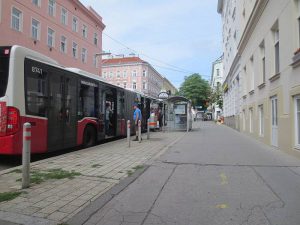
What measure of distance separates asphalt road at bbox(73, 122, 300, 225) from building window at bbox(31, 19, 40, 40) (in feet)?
78.6

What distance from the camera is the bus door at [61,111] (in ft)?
32.0

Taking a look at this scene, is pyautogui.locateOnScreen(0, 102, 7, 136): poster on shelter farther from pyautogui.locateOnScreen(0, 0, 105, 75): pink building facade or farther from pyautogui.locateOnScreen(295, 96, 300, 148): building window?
pyautogui.locateOnScreen(0, 0, 105, 75): pink building facade

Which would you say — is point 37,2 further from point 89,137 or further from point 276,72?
point 276,72

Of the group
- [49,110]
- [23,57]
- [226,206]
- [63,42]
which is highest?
[63,42]

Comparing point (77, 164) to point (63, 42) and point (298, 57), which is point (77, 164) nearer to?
point (298, 57)

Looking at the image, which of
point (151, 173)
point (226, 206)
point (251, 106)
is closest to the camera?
point (226, 206)

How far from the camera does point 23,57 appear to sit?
8.56m

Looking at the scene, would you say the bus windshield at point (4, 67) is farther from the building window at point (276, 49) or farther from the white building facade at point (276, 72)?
the building window at point (276, 49)

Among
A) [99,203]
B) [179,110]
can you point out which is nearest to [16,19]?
[179,110]

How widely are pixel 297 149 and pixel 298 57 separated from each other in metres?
2.83

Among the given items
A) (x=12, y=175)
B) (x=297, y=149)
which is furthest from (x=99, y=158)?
(x=297, y=149)

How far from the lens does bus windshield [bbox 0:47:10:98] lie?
325 inches

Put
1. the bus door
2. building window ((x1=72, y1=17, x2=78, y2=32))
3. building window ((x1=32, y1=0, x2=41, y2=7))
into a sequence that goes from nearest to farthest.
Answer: the bus door < building window ((x1=32, y1=0, x2=41, y2=7)) < building window ((x1=72, y1=17, x2=78, y2=32))

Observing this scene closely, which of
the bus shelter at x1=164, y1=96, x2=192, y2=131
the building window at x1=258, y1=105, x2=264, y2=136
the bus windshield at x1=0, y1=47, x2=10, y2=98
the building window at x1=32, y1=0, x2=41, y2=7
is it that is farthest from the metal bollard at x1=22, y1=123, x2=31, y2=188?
the building window at x1=32, y1=0, x2=41, y2=7
